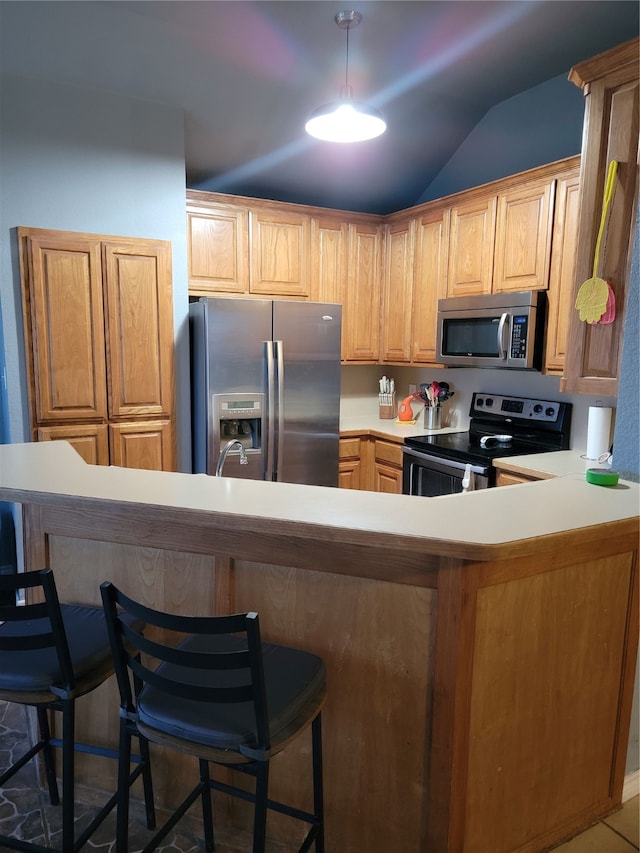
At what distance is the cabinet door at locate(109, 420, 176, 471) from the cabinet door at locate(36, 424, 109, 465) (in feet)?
0.14

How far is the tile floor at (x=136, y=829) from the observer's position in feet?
5.27

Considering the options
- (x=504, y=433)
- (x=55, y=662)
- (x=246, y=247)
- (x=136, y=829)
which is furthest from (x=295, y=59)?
(x=136, y=829)

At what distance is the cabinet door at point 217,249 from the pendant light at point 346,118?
118cm

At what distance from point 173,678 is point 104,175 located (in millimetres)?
2721

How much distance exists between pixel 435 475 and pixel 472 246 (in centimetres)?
142

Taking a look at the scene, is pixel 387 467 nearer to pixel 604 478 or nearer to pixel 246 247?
pixel 246 247

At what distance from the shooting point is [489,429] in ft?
12.2

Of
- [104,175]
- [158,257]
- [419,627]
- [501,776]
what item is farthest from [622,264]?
[104,175]

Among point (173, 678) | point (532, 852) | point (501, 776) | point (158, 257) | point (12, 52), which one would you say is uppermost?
point (12, 52)

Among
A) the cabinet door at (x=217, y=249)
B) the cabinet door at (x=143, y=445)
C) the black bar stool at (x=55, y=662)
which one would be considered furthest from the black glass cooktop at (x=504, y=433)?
the black bar stool at (x=55, y=662)

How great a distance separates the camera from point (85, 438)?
307 cm

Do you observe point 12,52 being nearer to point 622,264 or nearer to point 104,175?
point 104,175

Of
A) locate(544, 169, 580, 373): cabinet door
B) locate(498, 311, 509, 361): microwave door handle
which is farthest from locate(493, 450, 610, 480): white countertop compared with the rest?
locate(498, 311, 509, 361): microwave door handle

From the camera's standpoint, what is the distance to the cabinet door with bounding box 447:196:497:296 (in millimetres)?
3307
